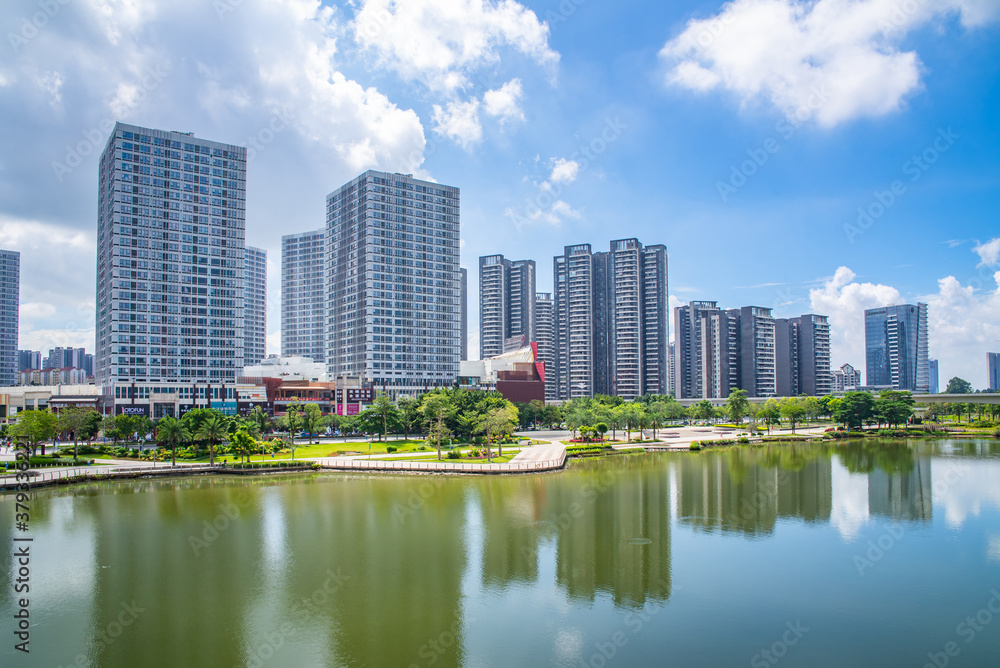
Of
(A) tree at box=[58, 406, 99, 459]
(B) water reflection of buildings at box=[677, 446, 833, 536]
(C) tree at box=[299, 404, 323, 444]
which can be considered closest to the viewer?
(B) water reflection of buildings at box=[677, 446, 833, 536]

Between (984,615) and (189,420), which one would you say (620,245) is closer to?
(189,420)

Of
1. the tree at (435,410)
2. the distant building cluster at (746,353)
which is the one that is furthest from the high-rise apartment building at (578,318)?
the tree at (435,410)

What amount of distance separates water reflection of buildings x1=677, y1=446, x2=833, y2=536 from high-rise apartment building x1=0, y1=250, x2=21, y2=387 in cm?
20907

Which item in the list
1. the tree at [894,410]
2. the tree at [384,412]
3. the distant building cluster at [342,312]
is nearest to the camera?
the tree at [384,412]

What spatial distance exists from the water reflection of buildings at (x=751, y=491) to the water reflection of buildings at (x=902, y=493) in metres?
3.54

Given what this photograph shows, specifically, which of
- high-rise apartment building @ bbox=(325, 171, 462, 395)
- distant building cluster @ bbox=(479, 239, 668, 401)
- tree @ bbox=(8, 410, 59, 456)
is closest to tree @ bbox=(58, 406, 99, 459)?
tree @ bbox=(8, 410, 59, 456)

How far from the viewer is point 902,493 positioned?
51156mm

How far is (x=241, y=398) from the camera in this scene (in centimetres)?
11031

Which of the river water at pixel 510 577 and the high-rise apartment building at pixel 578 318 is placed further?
the high-rise apartment building at pixel 578 318

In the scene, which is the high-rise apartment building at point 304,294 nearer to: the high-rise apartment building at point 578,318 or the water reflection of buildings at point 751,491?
the high-rise apartment building at point 578,318

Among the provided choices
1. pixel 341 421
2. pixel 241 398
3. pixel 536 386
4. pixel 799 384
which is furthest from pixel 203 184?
pixel 799 384

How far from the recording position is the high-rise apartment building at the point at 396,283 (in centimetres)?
12812

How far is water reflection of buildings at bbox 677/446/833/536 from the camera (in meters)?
41.4

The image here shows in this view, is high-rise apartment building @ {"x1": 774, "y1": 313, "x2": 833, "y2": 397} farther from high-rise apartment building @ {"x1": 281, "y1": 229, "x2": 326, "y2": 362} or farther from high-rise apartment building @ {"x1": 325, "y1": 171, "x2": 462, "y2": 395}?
high-rise apartment building @ {"x1": 281, "y1": 229, "x2": 326, "y2": 362}
